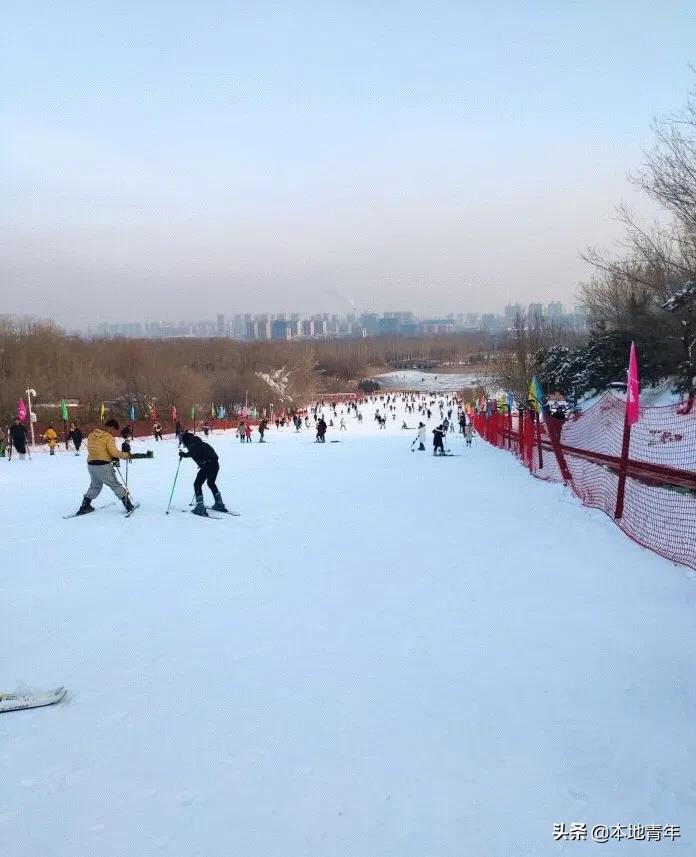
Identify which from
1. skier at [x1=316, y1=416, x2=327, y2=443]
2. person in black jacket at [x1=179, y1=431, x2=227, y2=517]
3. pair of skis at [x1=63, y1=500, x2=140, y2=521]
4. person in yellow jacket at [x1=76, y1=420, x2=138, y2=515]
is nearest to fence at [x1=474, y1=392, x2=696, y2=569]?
person in black jacket at [x1=179, y1=431, x2=227, y2=517]

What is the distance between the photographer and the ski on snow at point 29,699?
3391 millimetres

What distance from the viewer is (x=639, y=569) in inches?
222

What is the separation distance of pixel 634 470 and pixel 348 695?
17.8 feet

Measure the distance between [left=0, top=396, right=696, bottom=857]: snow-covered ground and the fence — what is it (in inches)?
18.0

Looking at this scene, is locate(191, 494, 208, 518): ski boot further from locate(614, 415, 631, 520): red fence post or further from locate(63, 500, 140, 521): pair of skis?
locate(614, 415, 631, 520): red fence post

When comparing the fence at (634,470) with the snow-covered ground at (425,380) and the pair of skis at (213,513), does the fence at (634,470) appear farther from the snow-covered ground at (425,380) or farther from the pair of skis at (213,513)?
the snow-covered ground at (425,380)

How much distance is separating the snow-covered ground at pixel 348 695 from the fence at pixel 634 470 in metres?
0.46

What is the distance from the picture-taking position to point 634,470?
7.54 metres

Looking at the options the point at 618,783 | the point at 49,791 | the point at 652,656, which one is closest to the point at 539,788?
the point at 618,783

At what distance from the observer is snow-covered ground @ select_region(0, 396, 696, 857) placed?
2.50 metres

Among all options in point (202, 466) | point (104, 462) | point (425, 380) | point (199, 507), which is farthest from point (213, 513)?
point (425, 380)

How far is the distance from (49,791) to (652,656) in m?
3.36

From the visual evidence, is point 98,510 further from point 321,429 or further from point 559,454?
point 321,429

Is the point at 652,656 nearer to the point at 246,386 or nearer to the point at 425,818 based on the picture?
the point at 425,818
